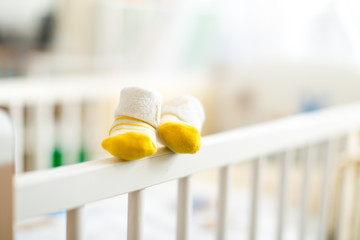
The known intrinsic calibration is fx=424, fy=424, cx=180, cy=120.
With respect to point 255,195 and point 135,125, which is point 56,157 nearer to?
point 255,195

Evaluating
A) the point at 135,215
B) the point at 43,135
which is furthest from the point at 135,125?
the point at 43,135

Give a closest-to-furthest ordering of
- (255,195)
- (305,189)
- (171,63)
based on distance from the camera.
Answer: (255,195) < (305,189) < (171,63)

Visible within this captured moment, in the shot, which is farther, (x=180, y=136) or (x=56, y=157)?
(x=56, y=157)

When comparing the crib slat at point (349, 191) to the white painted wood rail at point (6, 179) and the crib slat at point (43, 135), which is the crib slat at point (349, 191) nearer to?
the white painted wood rail at point (6, 179)

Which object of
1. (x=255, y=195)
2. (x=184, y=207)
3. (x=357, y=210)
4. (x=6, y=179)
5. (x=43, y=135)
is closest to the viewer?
(x=6, y=179)

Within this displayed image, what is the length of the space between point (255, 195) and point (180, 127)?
0.89ft

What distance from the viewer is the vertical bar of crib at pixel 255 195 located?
725 millimetres

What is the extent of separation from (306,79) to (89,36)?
116cm

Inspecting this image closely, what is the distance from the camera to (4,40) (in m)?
2.05

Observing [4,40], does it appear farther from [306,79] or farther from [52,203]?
[52,203]

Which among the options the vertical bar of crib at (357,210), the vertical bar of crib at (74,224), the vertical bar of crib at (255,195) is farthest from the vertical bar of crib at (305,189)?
the vertical bar of crib at (74,224)

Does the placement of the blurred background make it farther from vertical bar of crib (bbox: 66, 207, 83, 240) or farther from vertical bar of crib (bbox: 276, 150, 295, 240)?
vertical bar of crib (bbox: 66, 207, 83, 240)

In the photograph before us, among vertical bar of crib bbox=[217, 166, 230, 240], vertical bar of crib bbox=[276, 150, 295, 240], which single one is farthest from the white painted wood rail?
vertical bar of crib bbox=[276, 150, 295, 240]

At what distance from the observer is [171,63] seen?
6.72 ft
